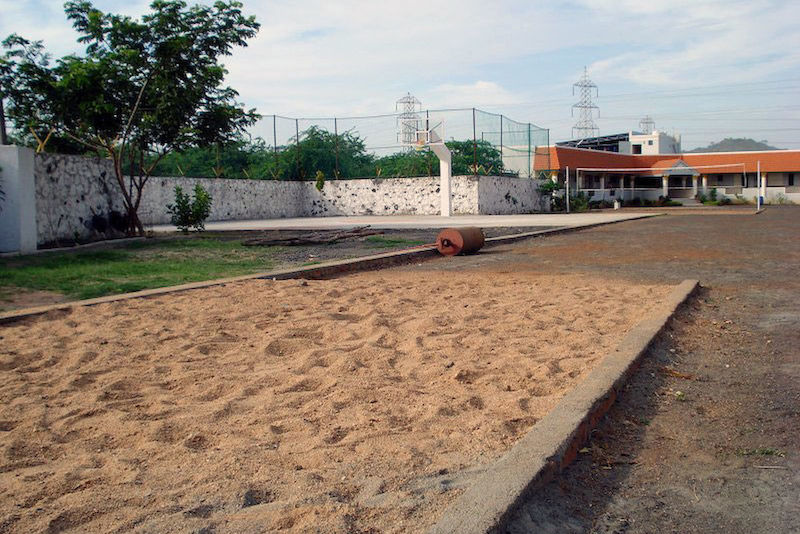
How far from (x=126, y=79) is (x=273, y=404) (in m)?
13.8

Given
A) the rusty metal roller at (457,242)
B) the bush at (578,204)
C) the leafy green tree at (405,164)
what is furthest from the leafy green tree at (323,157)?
the rusty metal roller at (457,242)

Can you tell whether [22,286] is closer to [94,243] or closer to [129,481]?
[129,481]

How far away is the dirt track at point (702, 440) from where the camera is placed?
2471 millimetres

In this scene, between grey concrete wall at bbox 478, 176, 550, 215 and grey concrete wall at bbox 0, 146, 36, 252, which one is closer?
grey concrete wall at bbox 0, 146, 36, 252

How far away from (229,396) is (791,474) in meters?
2.57

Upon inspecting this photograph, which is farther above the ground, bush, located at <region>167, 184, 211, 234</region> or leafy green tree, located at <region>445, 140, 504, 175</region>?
leafy green tree, located at <region>445, 140, 504, 175</region>

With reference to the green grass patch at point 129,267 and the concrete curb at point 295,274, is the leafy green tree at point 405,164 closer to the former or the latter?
the concrete curb at point 295,274

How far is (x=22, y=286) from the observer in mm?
7871

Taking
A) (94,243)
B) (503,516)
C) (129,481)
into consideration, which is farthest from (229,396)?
(94,243)

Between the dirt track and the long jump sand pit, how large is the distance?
37 centimetres

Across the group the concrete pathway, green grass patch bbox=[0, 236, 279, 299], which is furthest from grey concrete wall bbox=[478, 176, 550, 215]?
green grass patch bbox=[0, 236, 279, 299]

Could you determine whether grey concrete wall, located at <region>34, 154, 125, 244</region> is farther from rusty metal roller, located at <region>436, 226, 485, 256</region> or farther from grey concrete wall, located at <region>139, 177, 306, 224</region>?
grey concrete wall, located at <region>139, 177, 306, 224</region>

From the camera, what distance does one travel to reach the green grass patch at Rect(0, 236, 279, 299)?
26.1ft

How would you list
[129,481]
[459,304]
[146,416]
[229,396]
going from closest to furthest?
[129,481] < [146,416] < [229,396] < [459,304]
